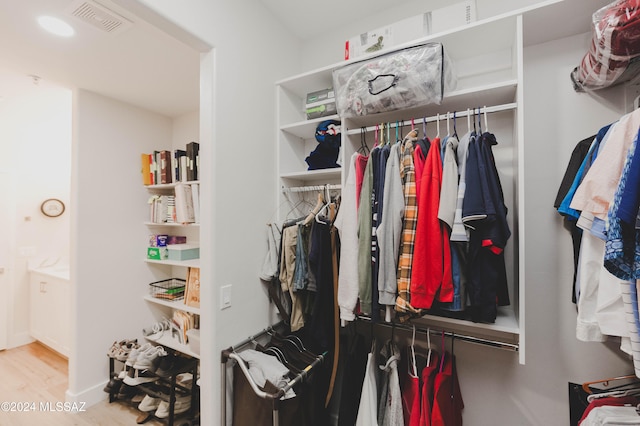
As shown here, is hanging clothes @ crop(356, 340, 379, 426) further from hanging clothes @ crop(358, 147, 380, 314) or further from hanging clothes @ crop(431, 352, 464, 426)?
hanging clothes @ crop(358, 147, 380, 314)

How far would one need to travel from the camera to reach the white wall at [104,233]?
7.34 ft

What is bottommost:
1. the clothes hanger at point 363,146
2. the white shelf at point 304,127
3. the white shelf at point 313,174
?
the white shelf at point 313,174

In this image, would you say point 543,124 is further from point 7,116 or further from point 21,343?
point 21,343

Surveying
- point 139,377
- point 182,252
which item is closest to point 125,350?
point 139,377

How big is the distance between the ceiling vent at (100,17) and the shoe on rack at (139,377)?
7.53ft

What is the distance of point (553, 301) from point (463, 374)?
0.59 meters

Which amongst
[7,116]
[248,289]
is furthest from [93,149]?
[248,289]

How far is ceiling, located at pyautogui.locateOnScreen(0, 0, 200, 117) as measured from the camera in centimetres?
146

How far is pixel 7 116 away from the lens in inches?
114

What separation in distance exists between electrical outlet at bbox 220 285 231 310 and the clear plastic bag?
5.97ft

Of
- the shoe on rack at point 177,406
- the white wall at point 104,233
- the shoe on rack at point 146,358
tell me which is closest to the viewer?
the shoe on rack at point 177,406

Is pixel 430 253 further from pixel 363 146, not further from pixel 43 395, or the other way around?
pixel 43 395

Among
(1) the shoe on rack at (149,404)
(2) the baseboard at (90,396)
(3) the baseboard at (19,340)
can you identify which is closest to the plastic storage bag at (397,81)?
(1) the shoe on rack at (149,404)

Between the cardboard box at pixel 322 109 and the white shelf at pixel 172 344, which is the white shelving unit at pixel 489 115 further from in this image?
the white shelf at pixel 172 344
